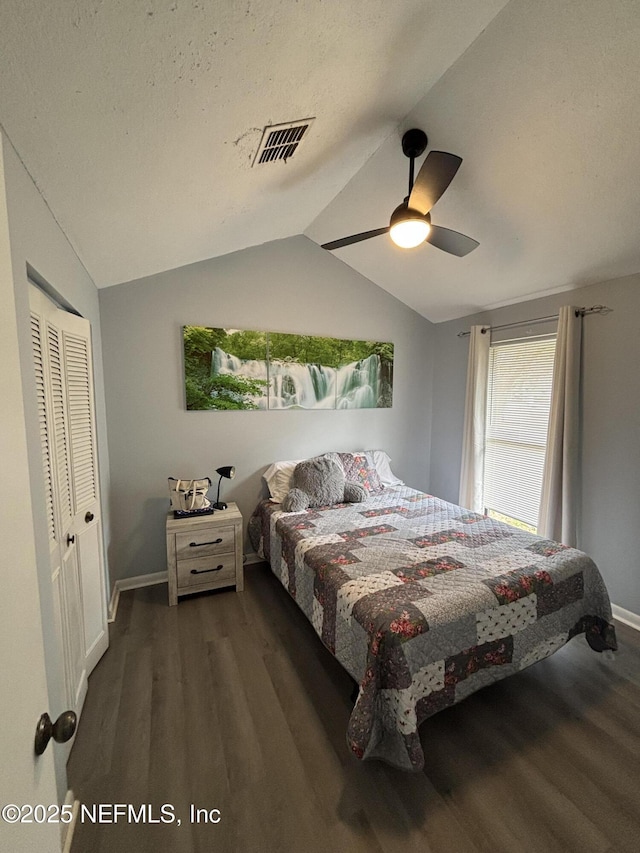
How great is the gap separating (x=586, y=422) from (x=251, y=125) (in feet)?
8.90

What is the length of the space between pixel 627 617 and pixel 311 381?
2856mm

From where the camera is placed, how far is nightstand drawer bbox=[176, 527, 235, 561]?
2.42 meters

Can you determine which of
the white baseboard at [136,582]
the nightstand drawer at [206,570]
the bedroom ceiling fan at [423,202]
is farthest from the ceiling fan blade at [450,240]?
the white baseboard at [136,582]

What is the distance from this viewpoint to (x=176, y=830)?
3.84ft

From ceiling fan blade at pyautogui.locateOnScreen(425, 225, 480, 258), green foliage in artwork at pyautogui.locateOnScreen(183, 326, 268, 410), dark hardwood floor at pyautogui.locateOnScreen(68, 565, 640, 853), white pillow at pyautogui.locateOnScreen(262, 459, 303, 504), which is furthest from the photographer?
white pillow at pyautogui.locateOnScreen(262, 459, 303, 504)

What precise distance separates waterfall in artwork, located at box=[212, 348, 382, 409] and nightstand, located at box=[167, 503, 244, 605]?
1.05 m

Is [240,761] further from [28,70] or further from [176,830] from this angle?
[28,70]

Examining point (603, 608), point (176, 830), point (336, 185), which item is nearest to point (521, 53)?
point (336, 185)

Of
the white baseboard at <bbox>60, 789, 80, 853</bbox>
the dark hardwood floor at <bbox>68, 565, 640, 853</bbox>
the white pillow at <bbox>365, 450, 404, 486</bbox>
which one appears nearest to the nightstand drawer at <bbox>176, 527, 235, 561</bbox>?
the dark hardwood floor at <bbox>68, 565, 640, 853</bbox>

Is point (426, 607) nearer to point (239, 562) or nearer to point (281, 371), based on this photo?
point (239, 562)

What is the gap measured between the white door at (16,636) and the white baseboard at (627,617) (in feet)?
10.0

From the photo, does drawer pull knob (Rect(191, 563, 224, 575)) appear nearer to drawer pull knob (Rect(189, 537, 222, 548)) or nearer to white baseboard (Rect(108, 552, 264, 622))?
drawer pull knob (Rect(189, 537, 222, 548))

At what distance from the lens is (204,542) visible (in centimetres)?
248

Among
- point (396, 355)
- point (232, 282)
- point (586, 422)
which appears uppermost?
point (232, 282)
